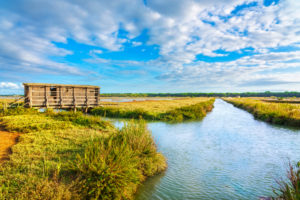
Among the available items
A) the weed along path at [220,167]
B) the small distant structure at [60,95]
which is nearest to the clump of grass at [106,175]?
the weed along path at [220,167]

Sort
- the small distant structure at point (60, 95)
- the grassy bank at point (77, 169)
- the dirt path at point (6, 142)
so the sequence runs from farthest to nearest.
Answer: the small distant structure at point (60, 95) → the dirt path at point (6, 142) → the grassy bank at point (77, 169)

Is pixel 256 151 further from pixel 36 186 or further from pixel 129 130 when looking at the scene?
pixel 36 186

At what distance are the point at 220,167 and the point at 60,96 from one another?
25.4 m

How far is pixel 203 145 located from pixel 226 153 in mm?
1897

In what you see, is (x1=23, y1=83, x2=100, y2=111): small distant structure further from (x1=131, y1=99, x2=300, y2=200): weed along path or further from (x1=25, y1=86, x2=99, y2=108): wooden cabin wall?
(x1=131, y1=99, x2=300, y2=200): weed along path

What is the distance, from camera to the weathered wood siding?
76.8 ft

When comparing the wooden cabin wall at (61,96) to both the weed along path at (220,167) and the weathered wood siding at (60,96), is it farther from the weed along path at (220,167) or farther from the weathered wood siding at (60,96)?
the weed along path at (220,167)

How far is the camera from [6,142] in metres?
9.19

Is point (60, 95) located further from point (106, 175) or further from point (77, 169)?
point (106, 175)

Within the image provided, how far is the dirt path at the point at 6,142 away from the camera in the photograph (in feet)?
24.1

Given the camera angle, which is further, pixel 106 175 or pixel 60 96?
pixel 60 96

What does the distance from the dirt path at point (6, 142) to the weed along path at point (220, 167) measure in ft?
20.0

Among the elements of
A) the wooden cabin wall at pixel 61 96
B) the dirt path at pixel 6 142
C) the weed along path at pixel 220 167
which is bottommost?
the weed along path at pixel 220 167

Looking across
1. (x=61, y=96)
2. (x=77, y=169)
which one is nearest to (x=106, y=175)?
(x=77, y=169)
